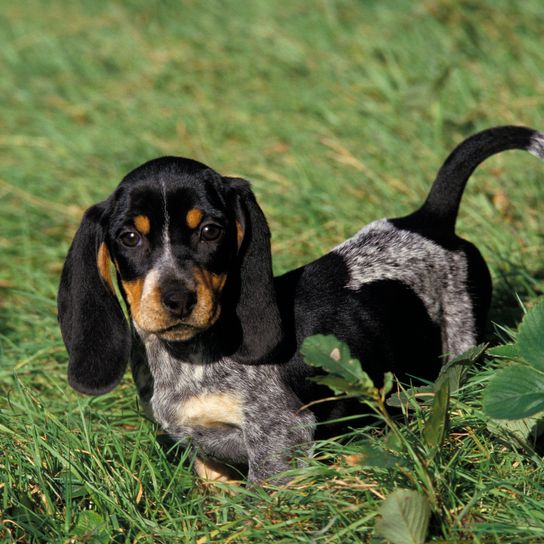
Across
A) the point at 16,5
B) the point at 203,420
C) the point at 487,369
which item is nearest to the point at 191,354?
the point at 203,420

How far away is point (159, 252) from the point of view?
3924 mm

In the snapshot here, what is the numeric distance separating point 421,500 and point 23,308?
3.48 metres

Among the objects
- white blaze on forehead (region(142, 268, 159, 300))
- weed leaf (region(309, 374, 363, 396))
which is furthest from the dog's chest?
weed leaf (region(309, 374, 363, 396))

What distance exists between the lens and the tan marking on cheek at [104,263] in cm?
412

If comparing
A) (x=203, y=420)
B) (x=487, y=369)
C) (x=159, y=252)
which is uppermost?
(x=159, y=252)

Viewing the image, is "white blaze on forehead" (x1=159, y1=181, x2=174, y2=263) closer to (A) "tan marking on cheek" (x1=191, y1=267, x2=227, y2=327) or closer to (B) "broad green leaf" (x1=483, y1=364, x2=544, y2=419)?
(A) "tan marking on cheek" (x1=191, y1=267, x2=227, y2=327)

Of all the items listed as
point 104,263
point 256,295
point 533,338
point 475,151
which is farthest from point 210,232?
point 475,151

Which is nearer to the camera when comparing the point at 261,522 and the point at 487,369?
the point at 261,522

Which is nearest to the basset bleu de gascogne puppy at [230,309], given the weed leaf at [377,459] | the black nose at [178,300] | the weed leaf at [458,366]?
the black nose at [178,300]

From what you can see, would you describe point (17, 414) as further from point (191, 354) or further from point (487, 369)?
point (487, 369)

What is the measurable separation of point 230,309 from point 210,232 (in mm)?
347

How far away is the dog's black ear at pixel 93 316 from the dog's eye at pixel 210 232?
429 mm

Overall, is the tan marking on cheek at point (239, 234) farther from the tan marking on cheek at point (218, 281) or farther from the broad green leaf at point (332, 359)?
the broad green leaf at point (332, 359)

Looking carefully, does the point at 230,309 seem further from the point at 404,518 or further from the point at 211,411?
the point at 404,518
